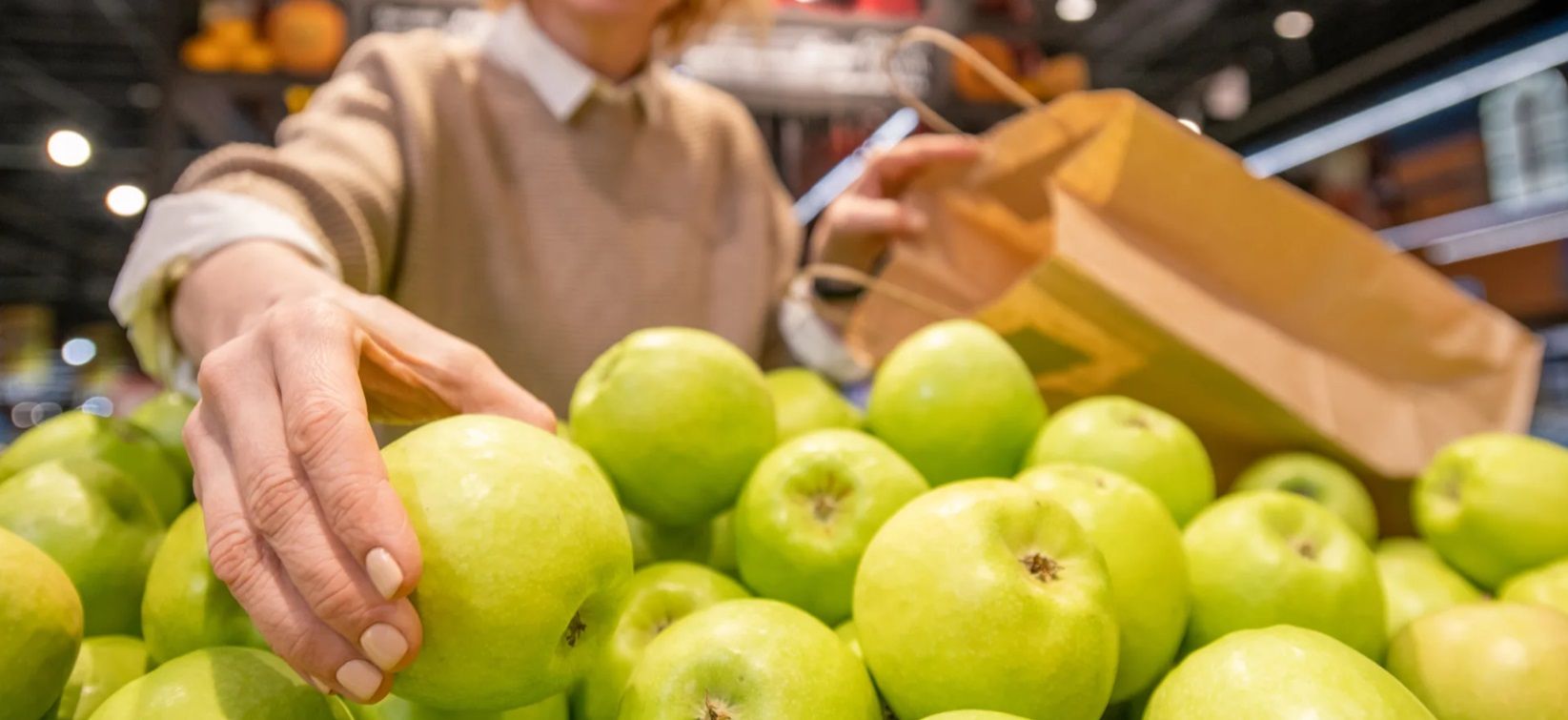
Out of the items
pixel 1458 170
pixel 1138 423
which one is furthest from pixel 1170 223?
pixel 1458 170

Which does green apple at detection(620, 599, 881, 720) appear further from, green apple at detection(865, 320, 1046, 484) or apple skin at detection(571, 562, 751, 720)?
green apple at detection(865, 320, 1046, 484)

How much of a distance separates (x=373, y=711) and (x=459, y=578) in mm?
152

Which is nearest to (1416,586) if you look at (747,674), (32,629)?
(747,674)

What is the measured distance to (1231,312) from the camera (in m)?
1.11

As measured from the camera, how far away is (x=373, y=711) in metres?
0.59

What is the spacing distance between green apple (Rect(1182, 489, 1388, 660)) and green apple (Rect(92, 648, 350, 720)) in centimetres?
64

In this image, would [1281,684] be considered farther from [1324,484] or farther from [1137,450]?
[1324,484]

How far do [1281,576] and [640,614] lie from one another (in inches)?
19.3

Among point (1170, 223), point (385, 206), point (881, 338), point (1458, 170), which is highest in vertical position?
point (1170, 223)

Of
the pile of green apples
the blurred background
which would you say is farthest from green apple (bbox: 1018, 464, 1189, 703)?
the blurred background

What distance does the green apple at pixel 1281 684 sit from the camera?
1.67 feet

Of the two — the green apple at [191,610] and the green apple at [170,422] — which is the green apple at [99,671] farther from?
the green apple at [170,422]

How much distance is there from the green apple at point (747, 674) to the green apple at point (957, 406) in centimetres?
35

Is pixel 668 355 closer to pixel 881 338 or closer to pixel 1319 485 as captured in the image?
pixel 881 338
